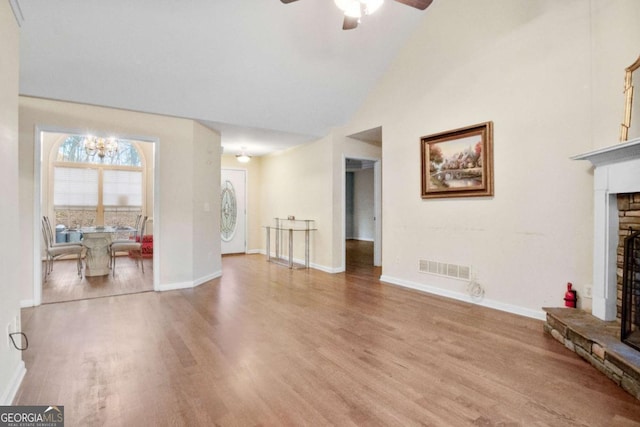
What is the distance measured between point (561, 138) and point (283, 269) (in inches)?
183

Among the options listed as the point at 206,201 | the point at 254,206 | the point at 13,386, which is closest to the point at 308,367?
the point at 13,386

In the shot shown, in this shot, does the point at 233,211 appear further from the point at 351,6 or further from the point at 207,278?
the point at 351,6

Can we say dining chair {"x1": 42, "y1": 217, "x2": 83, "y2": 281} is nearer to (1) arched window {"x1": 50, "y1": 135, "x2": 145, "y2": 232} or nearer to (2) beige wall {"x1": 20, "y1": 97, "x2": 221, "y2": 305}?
(2) beige wall {"x1": 20, "y1": 97, "x2": 221, "y2": 305}

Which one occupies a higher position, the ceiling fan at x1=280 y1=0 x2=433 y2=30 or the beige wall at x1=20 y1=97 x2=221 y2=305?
the ceiling fan at x1=280 y1=0 x2=433 y2=30

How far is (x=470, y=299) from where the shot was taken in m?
3.84

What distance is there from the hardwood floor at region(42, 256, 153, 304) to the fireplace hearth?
523 cm

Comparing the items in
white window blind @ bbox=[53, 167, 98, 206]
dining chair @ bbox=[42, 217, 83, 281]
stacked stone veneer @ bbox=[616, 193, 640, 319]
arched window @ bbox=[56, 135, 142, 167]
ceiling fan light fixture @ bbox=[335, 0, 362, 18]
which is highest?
ceiling fan light fixture @ bbox=[335, 0, 362, 18]

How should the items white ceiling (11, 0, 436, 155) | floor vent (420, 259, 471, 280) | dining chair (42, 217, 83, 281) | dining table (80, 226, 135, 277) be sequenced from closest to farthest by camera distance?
white ceiling (11, 0, 436, 155)
floor vent (420, 259, 471, 280)
dining chair (42, 217, 83, 281)
dining table (80, 226, 135, 277)

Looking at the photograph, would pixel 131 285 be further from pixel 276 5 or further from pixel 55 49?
pixel 276 5

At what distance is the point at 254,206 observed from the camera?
26.7 ft

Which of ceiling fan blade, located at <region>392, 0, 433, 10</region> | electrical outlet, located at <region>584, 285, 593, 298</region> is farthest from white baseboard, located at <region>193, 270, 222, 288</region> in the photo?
electrical outlet, located at <region>584, 285, 593, 298</region>

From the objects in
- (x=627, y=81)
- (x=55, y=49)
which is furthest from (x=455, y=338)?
(x=55, y=49)

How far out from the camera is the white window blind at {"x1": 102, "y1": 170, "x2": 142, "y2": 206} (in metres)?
7.67

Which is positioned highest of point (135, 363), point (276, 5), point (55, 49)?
point (276, 5)
